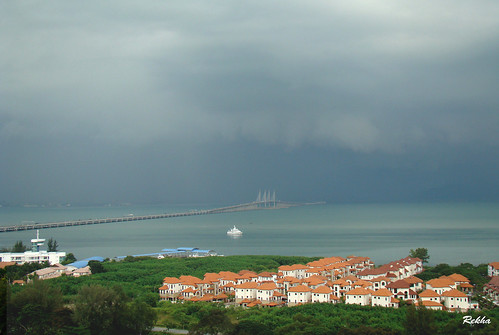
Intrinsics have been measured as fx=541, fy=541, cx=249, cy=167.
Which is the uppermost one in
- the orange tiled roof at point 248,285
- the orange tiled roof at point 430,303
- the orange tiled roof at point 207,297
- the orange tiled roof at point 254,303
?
the orange tiled roof at point 248,285

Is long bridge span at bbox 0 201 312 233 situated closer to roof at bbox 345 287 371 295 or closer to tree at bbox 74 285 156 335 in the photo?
tree at bbox 74 285 156 335

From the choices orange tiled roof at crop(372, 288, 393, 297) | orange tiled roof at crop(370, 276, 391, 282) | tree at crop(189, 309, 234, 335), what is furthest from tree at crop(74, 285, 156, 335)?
orange tiled roof at crop(370, 276, 391, 282)

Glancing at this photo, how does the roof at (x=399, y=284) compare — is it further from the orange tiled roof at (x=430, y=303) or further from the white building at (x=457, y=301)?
the white building at (x=457, y=301)

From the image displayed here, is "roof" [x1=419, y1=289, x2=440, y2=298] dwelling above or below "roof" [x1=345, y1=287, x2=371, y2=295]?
below

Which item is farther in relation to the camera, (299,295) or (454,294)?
(299,295)

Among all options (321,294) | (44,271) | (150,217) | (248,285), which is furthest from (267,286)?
(150,217)

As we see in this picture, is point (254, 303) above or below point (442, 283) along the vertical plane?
below

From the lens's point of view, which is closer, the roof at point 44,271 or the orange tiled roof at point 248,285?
the orange tiled roof at point 248,285

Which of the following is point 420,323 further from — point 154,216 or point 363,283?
point 154,216

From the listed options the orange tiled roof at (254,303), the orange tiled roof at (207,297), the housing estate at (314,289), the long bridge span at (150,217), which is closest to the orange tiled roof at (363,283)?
the housing estate at (314,289)

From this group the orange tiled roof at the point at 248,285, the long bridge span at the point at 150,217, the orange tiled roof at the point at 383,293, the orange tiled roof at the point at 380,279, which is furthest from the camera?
the long bridge span at the point at 150,217

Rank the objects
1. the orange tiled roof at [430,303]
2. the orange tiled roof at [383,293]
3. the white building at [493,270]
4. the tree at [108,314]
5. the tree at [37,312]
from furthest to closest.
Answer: the white building at [493,270], the orange tiled roof at [383,293], the orange tiled roof at [430,303], the tree at [108,314], the tree at [37,312]

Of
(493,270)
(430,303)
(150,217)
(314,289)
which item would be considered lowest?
(430,303)
